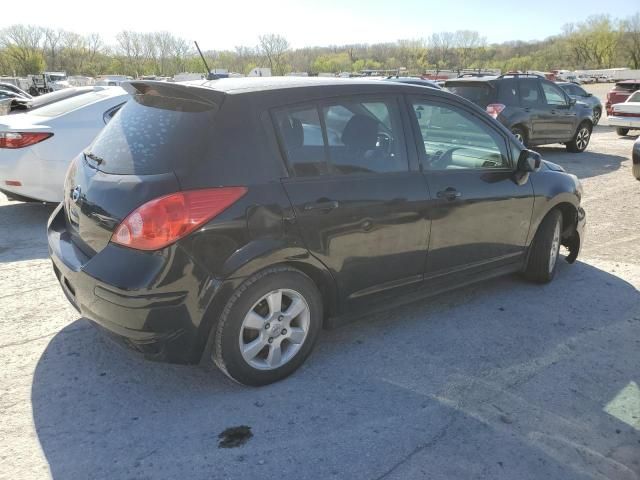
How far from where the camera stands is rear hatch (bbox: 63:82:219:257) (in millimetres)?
2781

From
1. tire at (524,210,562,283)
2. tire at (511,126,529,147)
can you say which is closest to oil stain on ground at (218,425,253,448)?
tire at (524,210,562,283)

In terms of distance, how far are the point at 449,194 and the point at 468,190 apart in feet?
0.73

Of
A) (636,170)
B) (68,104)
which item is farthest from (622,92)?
(68,104)

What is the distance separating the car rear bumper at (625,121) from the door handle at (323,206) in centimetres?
1604

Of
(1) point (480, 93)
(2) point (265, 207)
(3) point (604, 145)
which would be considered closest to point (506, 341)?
(2) point (265, 207)

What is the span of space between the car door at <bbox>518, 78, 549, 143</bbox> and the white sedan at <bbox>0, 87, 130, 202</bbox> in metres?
8.98

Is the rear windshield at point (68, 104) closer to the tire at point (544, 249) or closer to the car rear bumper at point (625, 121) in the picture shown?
the tire at point (544, 249)

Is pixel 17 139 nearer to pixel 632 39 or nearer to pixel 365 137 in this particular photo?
pixel 365 137

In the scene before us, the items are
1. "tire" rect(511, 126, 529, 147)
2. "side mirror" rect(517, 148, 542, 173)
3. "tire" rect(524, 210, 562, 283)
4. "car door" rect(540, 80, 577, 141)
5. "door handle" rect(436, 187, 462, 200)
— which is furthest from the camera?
"car door" rect(540, 80, 577, 141)

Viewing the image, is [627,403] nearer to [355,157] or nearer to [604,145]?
[355,157]

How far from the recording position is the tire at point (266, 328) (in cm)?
290

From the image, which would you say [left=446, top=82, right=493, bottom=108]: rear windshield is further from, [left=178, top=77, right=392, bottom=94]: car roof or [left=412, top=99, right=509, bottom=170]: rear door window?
[left=178, top=77, right=392, bottom=94]: car roof

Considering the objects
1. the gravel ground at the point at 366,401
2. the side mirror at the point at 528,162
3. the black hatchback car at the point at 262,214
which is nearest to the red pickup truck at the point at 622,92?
the side mirror at the point at 528,162

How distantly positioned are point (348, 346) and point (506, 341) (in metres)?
1.11
